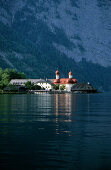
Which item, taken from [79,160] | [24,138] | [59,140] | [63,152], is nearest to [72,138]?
[59,140]

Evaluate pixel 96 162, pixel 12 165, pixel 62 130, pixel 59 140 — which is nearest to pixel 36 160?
pixel 12 165

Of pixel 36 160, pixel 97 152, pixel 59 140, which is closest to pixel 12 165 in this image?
pixel 36 160

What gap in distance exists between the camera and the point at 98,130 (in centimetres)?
4281

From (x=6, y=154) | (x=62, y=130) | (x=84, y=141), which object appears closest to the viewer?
(x=6, y=154)

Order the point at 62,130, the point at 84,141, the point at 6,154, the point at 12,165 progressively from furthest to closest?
1. the point at 62,130
2. the point at 84,141
3. the point at 6,154
4. the point at 12,165

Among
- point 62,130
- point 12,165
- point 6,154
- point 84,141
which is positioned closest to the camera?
point 12,165

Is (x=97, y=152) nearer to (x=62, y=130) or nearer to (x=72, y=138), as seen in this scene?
(x=72, y=138)

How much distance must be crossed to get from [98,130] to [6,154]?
51.0 ft

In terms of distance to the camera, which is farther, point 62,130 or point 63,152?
point 62,130

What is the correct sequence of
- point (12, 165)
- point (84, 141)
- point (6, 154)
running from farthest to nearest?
point (84, 141)
point (6, 154)
point (12, 165)

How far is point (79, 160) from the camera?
2747 centimetres

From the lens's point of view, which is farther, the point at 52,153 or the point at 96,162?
the point at 52,153

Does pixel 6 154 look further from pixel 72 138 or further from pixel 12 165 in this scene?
pixel 72 138

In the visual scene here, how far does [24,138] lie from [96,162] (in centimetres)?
1080
